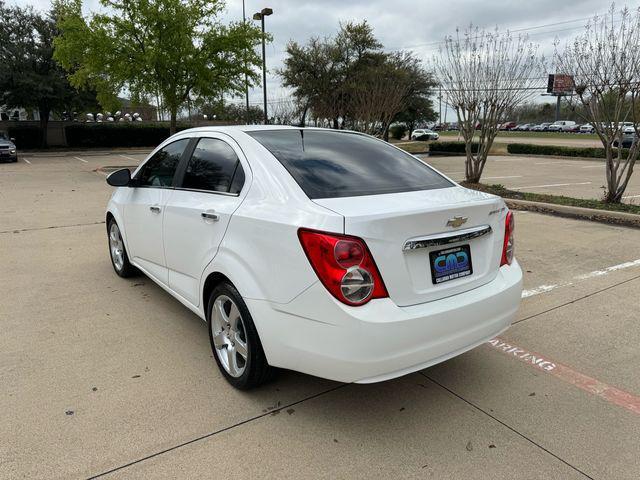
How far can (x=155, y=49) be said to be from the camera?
18.7m

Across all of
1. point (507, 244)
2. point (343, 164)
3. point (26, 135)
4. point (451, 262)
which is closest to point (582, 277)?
point (507, 244)

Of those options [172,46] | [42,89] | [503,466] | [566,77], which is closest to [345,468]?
[503,466]

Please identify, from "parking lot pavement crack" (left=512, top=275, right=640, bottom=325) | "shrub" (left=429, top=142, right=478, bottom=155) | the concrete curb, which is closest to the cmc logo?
"parking lot pavement crack" (left=512, top=275, right=640, bottom=325)

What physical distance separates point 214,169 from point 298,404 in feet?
5.40

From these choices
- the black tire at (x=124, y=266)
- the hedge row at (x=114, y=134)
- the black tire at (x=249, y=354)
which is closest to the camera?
the black tire at (x=249, y=354)

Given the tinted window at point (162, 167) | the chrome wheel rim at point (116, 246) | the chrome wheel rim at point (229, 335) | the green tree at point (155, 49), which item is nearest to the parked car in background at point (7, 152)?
the green tree at point (155, 49)

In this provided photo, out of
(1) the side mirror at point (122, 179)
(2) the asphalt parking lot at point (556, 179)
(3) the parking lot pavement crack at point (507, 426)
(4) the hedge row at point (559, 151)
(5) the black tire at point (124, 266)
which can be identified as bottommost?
(3) the parking lot pavement crack at point (507, 426)

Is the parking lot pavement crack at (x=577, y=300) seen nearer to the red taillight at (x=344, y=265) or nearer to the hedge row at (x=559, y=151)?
the red taillight at (x=344, y=265)

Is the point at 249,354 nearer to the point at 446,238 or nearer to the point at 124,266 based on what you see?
the point at 446,238

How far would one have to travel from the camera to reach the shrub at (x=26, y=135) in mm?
34044

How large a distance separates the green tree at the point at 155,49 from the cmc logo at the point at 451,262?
18.6 m

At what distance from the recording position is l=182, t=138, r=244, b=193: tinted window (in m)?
3.09

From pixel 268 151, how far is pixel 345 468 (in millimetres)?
1842

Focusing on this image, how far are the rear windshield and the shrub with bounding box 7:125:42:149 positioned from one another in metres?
A: 37.7
